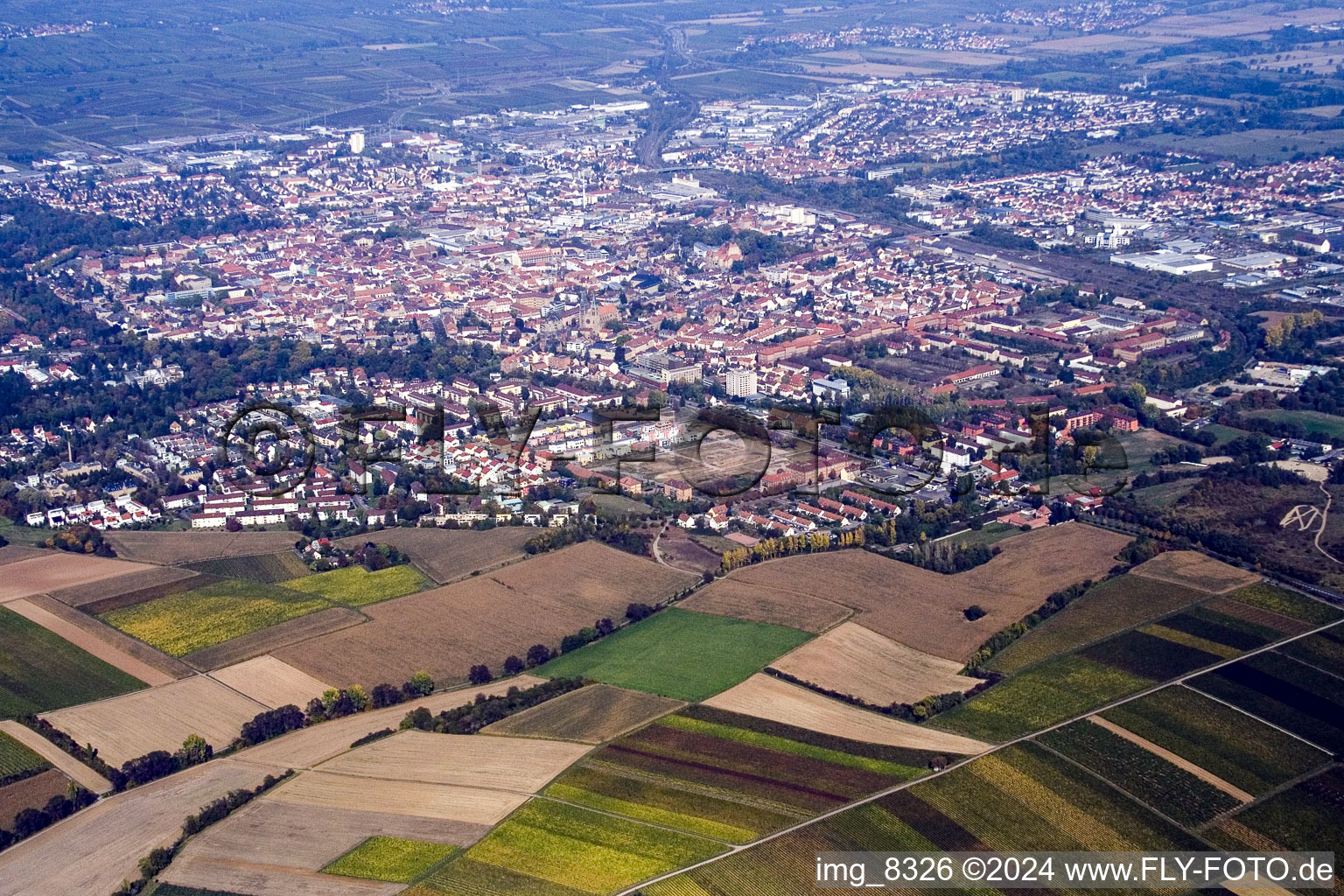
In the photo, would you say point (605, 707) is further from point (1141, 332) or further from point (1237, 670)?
point (1141, 332)

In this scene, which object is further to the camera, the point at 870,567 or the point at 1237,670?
the point at 870,567

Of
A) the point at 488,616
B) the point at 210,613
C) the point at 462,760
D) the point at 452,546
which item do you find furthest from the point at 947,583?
the point at 210,613

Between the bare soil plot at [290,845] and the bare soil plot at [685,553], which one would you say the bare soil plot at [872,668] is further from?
the bare soil plot at [290,845]

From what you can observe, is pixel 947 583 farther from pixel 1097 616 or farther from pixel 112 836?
pixel 112 836

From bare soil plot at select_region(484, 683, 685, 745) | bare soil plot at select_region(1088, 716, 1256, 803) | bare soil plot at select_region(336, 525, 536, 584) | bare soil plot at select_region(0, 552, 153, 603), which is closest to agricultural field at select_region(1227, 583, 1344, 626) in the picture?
bare soil plot at select_region(1088, 716, 1256, 803)

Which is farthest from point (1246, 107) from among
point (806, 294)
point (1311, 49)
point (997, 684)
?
point (997, 684)

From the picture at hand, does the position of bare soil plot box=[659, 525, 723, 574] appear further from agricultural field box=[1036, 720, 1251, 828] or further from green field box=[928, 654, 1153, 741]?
agricultural field box=[1036, 720, 1251, 828]

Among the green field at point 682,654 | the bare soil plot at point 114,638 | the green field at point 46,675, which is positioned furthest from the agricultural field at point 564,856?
the green field at point 46,675

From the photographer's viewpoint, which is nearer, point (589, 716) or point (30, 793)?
point (30, 793)
